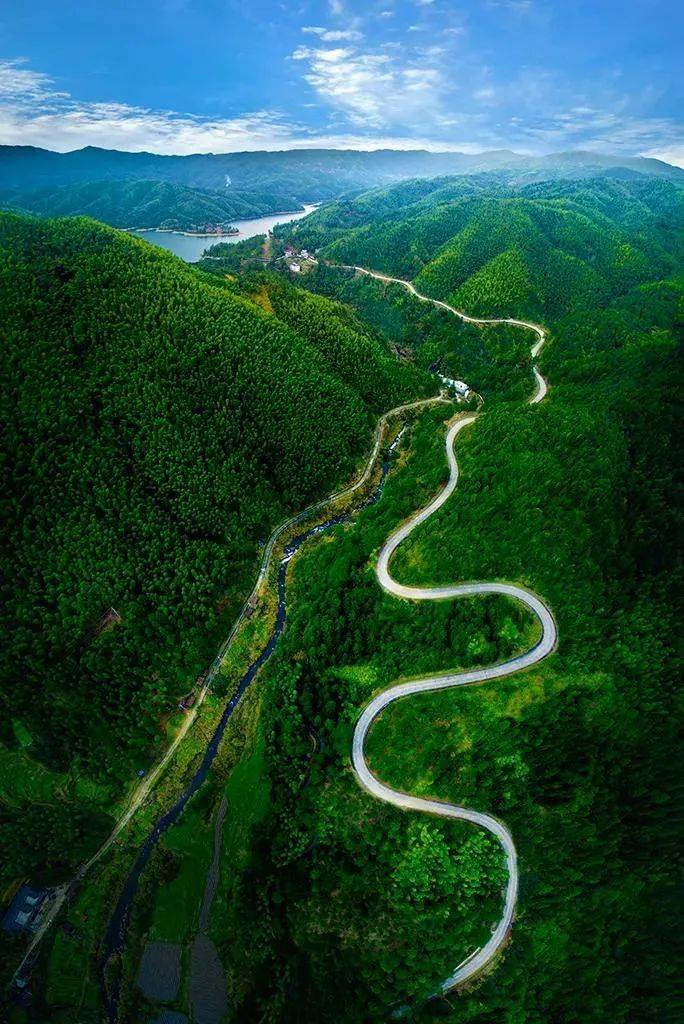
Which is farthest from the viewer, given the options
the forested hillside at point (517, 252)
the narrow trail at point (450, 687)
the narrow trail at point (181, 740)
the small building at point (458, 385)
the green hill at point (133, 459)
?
the forested hillside at point (517, 252)

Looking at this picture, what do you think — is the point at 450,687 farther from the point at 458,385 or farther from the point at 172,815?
the point at 458,385

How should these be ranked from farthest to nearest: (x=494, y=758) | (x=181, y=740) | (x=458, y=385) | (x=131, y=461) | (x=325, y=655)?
(x=458, y=385) → (x=131, y=461) → (x=325, y=655) → (x=181, y=740) → (x=494, y=758)

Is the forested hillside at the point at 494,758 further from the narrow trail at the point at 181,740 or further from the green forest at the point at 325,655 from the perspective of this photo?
the narrow trail at the point at 181,740

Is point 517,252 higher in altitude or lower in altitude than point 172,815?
higher

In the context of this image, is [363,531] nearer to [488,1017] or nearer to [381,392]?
[381,392]

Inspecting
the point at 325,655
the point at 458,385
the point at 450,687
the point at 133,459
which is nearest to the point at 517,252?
the point at 458,385

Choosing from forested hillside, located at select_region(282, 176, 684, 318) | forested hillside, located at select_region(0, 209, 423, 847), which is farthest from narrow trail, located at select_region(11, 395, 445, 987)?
forested hillside, located at select_region(282, 176, 684, 318)

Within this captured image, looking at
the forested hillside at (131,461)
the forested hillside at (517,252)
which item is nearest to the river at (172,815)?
the forested hillside at (131,461)
